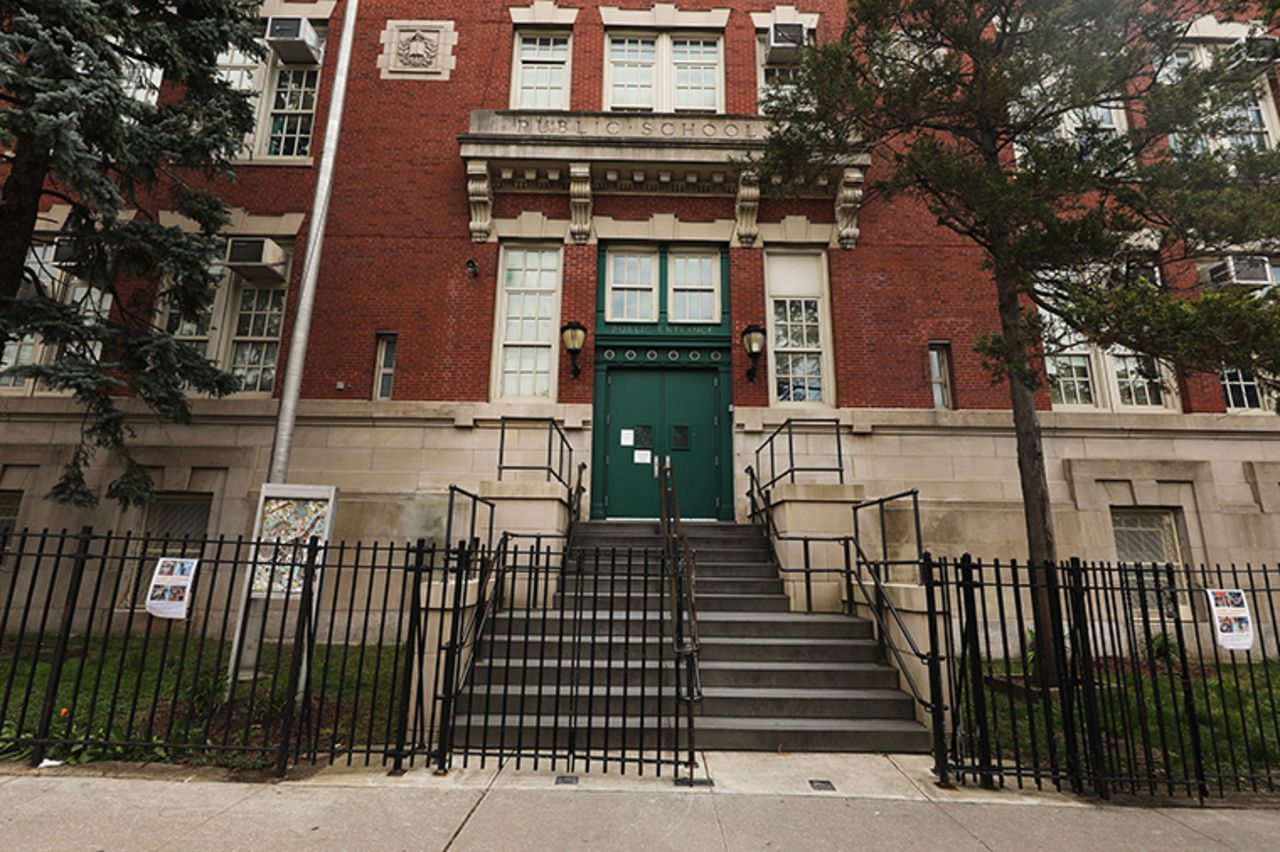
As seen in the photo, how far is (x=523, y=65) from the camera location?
42.4 ft

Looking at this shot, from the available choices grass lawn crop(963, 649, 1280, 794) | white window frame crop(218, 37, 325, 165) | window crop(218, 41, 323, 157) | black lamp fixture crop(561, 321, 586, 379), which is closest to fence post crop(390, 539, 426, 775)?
grass lawn crop(963, 649, 1280, 794)

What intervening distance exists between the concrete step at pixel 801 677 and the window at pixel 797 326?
5.77 meters

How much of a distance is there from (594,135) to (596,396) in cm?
463

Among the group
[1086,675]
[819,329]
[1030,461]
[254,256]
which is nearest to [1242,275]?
[1030,461]

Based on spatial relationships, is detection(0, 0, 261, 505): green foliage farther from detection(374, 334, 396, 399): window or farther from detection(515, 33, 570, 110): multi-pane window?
detection(515, 33, 570, 110): multi-pane window

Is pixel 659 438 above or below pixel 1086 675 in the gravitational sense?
above

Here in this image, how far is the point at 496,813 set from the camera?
4418 millimetres

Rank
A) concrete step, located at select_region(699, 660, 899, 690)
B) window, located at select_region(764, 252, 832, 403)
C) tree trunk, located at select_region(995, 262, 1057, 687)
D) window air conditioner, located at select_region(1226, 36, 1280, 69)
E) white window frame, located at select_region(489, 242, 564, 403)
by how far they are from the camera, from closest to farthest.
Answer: concrete step, located at select_region(699, 660, 899, 690), window air conditioner, located at select_region(1226, 36, 1280, 69), tree trunk, located at select_region(995, 262, 1057, 687), white window frame, located at select_region(489, 242, 564, 403), window, located at select_region(764, 252, 832, 403)

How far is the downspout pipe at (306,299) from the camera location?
8.00m

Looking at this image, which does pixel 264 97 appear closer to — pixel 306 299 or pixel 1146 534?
pixel 306 299

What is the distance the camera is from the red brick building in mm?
10805

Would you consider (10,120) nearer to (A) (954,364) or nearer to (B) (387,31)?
(B) (387,31)

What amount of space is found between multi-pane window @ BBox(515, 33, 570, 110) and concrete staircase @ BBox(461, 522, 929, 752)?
9.70 m

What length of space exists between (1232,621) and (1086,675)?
1.51 m
